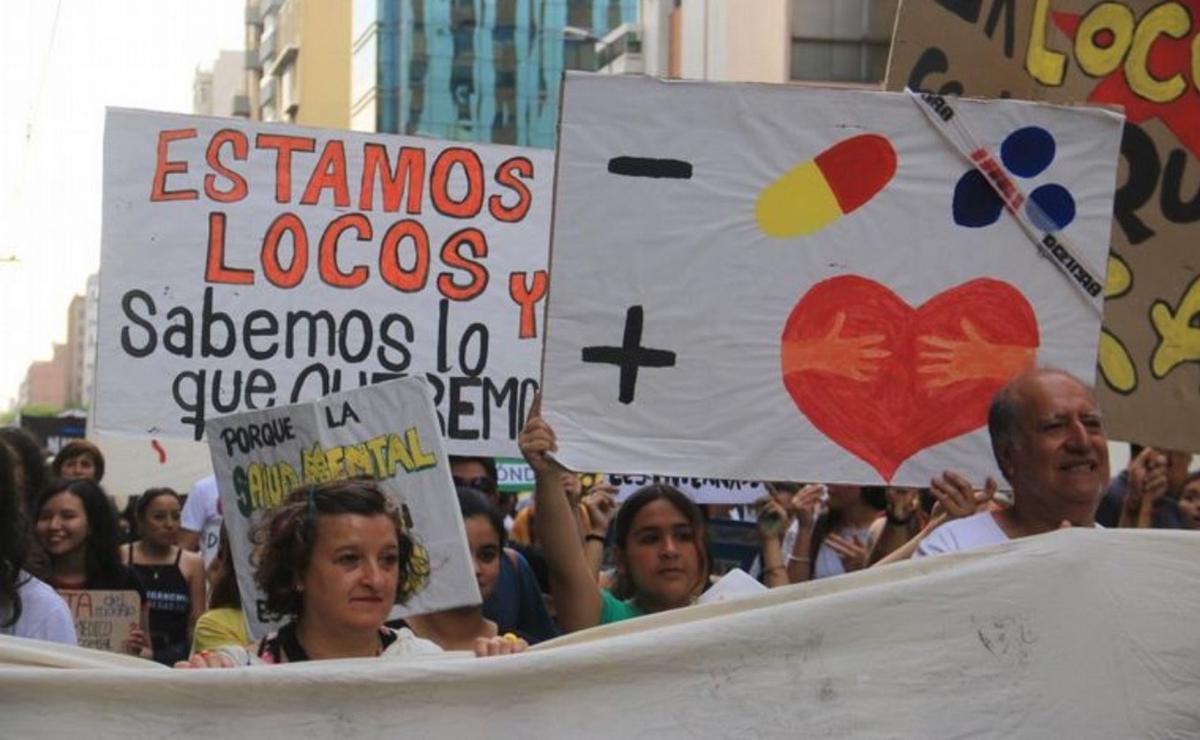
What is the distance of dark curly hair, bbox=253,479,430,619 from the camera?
4406 mm

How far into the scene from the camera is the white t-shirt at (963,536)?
4.52 meters

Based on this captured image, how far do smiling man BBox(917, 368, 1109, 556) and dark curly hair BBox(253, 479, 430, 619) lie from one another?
40.9 inches

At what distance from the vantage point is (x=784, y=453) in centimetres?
565

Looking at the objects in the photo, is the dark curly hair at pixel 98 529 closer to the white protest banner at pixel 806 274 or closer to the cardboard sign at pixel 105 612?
the cardboard sign at pixel 105 612

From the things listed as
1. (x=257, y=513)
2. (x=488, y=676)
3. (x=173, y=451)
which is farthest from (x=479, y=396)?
(x=173, y=451)

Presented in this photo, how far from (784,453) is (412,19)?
71.9 meters

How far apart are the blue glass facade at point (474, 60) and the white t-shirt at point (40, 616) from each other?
70091 millimetres

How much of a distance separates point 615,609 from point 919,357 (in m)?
0.96

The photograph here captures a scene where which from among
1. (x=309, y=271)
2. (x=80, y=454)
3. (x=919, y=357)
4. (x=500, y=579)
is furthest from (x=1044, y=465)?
(x=80, y=454)

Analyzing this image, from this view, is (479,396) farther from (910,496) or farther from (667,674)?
(667,674)

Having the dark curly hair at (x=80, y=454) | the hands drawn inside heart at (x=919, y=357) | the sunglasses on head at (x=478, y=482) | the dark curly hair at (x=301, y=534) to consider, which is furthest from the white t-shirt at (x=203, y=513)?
the dark curly hair at (x=301, y=534)

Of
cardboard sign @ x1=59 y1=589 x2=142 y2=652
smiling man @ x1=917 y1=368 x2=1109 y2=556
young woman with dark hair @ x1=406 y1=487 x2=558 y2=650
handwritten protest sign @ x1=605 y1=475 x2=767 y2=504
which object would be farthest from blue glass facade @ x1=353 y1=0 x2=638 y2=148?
smiling man @ x1=917 y1=368 x2=1109 y2=556

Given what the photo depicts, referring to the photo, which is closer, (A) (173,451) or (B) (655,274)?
(B) (655,274)

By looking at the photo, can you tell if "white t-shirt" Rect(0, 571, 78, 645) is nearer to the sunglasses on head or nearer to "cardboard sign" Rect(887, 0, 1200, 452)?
"cardboard sign" Rect(887, 0, 1200, 452)
